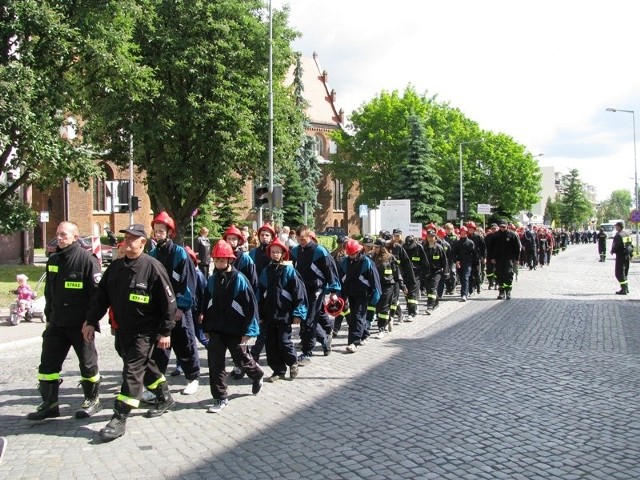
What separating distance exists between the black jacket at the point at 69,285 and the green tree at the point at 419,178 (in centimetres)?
4292

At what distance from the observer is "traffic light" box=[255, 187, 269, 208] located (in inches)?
809

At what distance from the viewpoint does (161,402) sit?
21.3 ft

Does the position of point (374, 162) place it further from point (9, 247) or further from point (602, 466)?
point (602, 466)

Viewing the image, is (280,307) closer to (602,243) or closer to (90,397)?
(90,397)

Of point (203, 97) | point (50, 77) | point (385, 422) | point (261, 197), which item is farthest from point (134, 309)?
point (203, 97)

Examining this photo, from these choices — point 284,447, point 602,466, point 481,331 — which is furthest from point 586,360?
point 284,447

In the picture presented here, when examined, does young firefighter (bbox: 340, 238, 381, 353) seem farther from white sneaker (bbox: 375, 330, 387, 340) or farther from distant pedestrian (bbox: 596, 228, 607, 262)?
distant pedestrian (bbox: 596, 228, 607, 262)

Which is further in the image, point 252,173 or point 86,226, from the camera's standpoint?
point 86,226

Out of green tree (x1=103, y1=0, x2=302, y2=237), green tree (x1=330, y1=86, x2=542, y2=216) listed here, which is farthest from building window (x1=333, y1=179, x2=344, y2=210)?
green tree (x1=103, y1=0, x2=302, y2=237)

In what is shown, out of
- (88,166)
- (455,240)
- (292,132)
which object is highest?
(292,132)

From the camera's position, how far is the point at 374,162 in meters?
56.6

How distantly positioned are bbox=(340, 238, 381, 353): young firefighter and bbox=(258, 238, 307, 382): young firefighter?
2.00 meters

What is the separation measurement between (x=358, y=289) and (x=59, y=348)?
4720 mm

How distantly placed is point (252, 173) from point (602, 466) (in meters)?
26.4
